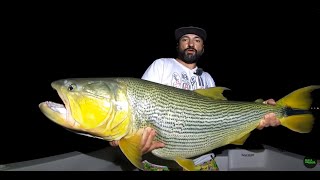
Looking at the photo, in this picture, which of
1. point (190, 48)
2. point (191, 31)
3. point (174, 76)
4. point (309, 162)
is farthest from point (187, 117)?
point (309, 162)

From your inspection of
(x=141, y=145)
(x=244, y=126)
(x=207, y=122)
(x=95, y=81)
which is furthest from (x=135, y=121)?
(x=244, y=126)

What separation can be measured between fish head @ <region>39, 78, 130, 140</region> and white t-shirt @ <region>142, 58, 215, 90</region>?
897 mm

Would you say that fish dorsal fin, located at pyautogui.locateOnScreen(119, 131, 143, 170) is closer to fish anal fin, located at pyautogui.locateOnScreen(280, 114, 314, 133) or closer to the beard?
the beard

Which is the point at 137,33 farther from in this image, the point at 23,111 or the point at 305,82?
the point at 305,82

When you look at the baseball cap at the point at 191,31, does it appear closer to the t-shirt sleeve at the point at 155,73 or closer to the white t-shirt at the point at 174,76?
the white t-shirt at the point at 174,76

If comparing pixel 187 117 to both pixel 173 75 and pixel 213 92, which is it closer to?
pixel 213 92

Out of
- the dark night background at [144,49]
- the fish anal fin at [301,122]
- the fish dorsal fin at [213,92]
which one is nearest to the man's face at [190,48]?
the fish dorsal fin at [213,92]

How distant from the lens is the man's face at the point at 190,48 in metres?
3.37

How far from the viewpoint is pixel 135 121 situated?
7.29ft

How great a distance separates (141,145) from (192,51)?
160 cm

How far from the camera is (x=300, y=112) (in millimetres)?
2812

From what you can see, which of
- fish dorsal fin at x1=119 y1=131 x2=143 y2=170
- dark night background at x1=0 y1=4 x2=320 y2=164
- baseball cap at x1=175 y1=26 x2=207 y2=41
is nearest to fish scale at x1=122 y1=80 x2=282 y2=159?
fish dorsal fin at x1=119 y1=131 x2=143 y2=170

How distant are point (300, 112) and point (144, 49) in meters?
36.5

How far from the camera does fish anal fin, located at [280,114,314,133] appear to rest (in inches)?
110
